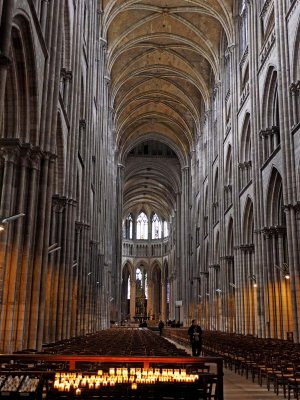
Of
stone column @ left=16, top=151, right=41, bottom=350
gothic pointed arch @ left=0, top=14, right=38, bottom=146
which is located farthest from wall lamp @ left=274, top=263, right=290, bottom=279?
gothic pointed arch @ left=0, top=14, right=38, bottom=146

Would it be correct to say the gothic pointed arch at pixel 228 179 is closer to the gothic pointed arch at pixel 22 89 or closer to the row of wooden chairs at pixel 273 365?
the row of wooden chairs at pixel 273 365

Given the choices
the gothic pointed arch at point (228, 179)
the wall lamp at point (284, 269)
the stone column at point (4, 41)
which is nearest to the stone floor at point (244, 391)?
the stone column at point (4, 41)

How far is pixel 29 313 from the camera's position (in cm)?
1464

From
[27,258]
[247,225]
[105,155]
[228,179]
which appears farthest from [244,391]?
[105,155]

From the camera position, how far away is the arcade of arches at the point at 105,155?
14219mm

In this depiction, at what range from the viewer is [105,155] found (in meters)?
44.1

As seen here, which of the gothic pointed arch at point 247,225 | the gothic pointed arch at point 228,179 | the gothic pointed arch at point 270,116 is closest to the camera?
the gothic pointed arch at point 270,116

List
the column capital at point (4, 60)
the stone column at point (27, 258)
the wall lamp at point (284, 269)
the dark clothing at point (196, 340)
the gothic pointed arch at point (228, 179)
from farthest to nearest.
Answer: the gothic pointed arch at point (228, 179)
the wall lamp at point (284, 269)
the dark clothing at point (196, 340)
the stone column at point (27, 258)
the column capital at point (4, 60)

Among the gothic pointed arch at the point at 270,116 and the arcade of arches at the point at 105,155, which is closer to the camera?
the arcade of arches at the point at 105,155

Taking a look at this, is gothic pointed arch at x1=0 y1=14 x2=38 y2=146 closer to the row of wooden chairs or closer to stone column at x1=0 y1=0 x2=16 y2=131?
stone column at x1=0 y1=0 x2=16 y2=131

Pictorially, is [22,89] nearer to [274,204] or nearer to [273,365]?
[273,365]

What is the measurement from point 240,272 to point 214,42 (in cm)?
2200

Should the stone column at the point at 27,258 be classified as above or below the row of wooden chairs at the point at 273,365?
above

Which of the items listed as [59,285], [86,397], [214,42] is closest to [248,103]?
[214,42]
